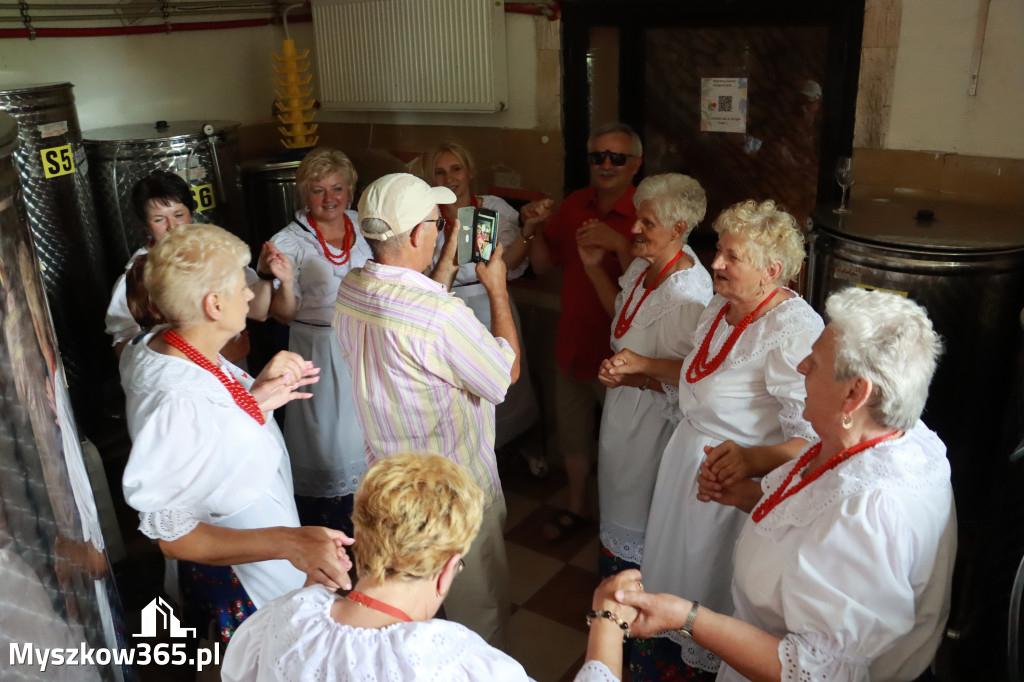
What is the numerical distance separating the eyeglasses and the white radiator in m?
1.00

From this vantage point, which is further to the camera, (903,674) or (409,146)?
(409,146)

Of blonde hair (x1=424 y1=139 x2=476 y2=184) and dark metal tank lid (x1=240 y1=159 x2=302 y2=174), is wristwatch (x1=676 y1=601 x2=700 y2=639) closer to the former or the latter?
blonde hair (x1=424 y1=139 x2=476 y2=184)

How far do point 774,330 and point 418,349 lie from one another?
3.04 feet

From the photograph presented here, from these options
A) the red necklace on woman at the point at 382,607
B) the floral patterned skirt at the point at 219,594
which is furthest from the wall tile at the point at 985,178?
the floral patterned skirt at the point at 219,594

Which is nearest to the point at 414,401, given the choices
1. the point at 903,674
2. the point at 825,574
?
the point at 825,574

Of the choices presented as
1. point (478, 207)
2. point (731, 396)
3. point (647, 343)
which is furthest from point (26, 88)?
point (731, 396)

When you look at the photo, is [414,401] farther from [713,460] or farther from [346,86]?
[346,86]

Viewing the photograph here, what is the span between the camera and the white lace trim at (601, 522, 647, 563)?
8.93ft

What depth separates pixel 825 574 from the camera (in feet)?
4.80

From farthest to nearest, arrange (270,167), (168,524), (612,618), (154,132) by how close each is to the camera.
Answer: (270,167), (154,132), (168,524), (612,618)

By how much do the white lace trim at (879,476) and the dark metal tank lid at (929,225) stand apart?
3.59 feet

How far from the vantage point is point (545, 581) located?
10.3 ft

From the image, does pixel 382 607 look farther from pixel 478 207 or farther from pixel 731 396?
pixel 478 207

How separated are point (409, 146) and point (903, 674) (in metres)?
3.65
